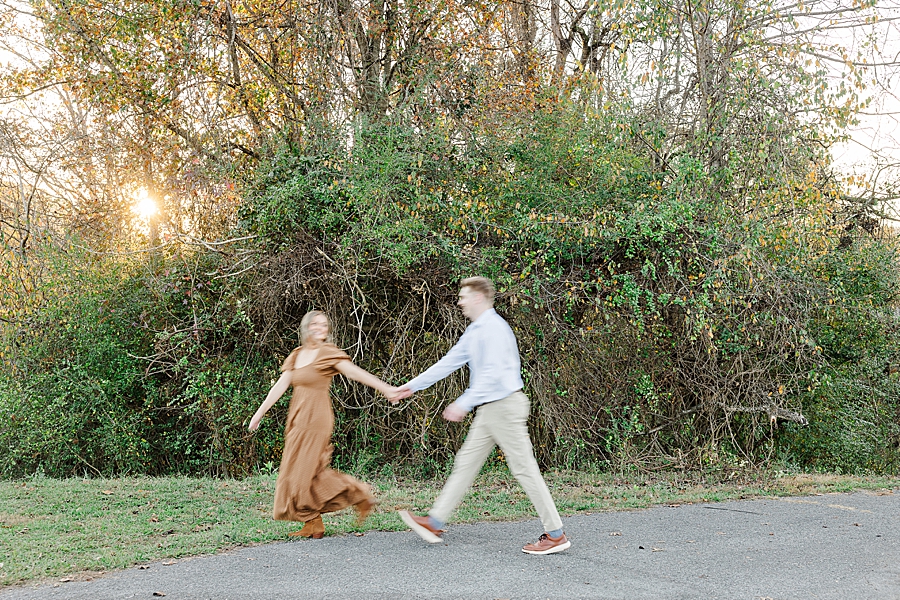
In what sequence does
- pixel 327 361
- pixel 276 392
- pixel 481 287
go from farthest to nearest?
pixel 276 392, pixel 327 361, pixel 481 287

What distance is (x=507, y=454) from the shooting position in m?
6.02

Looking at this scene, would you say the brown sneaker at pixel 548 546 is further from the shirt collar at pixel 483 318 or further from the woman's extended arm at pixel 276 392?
the woman's extended arm at pixel 276 392

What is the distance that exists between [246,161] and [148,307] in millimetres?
2722

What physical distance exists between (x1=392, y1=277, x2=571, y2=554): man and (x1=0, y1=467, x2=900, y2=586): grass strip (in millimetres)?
1052

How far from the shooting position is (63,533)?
272 inches

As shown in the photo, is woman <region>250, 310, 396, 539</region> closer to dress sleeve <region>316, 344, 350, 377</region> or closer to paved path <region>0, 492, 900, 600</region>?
dress sleeve <region>316, 344, 350, 377</region>

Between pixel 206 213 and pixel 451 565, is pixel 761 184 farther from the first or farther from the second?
pixel 206 213

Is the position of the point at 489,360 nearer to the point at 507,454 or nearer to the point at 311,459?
the point at 507,454

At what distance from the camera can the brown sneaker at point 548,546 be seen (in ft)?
19.3

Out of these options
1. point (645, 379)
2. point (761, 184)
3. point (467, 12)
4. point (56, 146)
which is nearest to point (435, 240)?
point (645, 379)

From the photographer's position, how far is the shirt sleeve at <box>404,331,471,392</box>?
6.10 m

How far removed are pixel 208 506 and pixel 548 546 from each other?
3.96 m

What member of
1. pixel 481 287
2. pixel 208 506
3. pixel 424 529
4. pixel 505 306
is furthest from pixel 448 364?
pixel 505 306

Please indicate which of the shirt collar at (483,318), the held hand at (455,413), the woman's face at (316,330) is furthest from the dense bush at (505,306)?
the held hand at (455,413)
